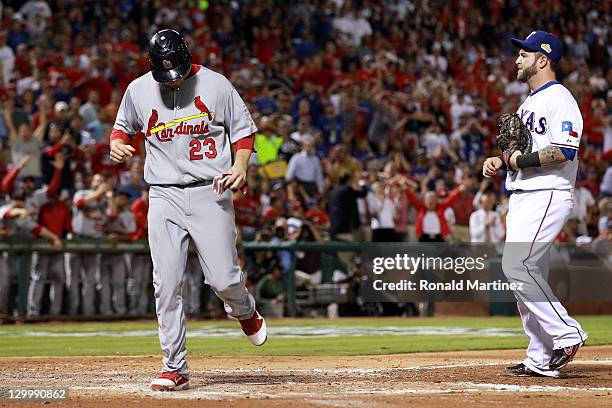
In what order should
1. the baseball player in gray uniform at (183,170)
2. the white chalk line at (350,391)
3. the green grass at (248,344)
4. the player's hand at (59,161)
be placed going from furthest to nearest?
the player's hand at (59,161) < the green grass at (248,344) < the baseball player in gray uniform at (183,170) < the white chalk line at (350,391)

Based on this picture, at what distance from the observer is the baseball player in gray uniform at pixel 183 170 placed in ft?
21.0

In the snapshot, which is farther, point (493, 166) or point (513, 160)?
point (493, 166)

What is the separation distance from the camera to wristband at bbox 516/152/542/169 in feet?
22.6

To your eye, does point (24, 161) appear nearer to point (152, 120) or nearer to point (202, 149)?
point (152, 120)

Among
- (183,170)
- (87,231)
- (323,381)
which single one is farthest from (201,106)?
(87,231)

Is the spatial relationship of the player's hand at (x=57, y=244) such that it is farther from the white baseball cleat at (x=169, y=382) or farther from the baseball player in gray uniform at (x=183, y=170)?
the white baseball cleat at (x=169, y=382)

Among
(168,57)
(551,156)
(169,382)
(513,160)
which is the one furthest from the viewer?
(513,160)

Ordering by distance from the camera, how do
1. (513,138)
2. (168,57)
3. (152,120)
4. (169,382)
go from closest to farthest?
1. (169,382)
2. (168,57)
3. (152,120)
4. (513,138)

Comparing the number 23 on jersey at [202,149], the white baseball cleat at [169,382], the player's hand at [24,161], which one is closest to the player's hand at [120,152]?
the number 23 on jersey at [202,149]

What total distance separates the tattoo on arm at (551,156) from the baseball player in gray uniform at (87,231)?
920cm

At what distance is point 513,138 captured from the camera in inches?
279

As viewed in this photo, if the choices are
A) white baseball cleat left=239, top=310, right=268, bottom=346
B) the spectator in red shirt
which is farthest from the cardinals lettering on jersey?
the spectator in red shirt

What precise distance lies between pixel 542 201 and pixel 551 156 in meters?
0.31

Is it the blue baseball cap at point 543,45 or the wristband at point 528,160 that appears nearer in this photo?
the wristband at point 528,160
